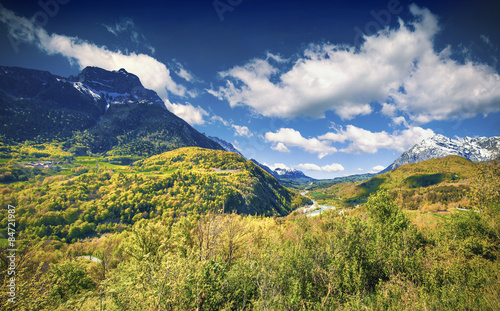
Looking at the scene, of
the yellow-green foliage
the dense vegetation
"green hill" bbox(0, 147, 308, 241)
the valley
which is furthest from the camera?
"green hill" bbox(0, 147, 308, 241)

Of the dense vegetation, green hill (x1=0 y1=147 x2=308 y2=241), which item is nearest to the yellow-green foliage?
the dense vegetation

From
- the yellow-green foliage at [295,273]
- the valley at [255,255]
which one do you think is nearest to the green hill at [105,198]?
the valley at [255,255]

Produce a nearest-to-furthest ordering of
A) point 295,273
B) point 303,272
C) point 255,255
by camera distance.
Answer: point 295,273
point 303,272
point 255,255

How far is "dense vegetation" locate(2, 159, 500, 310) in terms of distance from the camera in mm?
12250

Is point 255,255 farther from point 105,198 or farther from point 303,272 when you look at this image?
point 105,198

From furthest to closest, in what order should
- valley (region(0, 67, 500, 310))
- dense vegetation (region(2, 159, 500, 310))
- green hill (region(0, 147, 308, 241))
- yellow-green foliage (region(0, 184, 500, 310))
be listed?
1. green hill (region(0, 147, 308, 241))
2. valley (region(0, 67, 500, 310))
3. dense vegetation (region(2, 159, 500, 310))
4. yellow-green foliage (region(0, 184, 500, 310))

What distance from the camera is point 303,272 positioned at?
84.6 feet

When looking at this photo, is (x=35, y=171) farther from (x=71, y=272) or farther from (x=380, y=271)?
(x=380, y=271)

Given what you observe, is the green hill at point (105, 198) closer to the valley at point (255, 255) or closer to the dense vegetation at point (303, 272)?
the valley at point (255, 255)

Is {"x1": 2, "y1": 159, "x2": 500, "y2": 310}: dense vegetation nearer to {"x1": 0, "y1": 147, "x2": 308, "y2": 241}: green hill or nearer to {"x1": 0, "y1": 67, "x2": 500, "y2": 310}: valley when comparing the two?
{"x1": 0, "y1": 67, "x2": 500, "y2": 310}: valley

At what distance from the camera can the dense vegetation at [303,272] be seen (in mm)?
12250

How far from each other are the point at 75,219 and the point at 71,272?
12272 cm

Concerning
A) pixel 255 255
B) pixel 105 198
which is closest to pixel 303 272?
pixel 255 255

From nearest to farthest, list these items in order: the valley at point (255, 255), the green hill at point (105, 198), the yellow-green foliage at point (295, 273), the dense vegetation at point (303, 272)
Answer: the yellow-green foliage at point (295, 273)
the dense vegetation at point (303, 272)
the valley at point (255, 255)
the green hill at point (105, 198)
